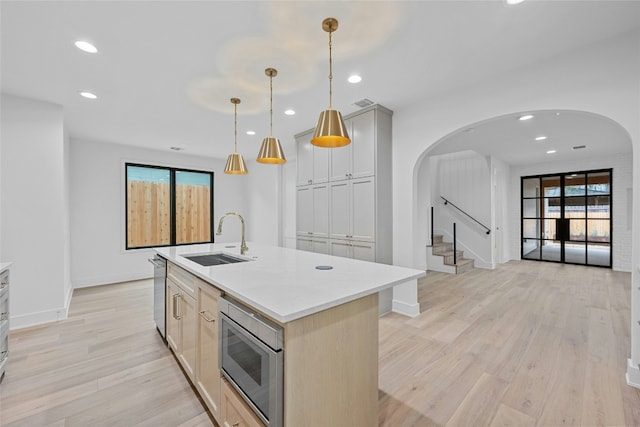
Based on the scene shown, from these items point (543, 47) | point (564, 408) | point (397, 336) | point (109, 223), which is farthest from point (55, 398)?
point (543, 47)

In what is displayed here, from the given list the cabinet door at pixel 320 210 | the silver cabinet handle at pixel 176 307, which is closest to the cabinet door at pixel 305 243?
the cabinet door at pixel 320 210

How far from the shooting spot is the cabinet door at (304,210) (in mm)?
4266

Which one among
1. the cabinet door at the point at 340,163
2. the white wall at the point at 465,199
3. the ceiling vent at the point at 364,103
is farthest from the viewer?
the white wall at the point at 465,199

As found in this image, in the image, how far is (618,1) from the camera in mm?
1777

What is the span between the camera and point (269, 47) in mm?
2232

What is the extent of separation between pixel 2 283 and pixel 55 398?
1.03m

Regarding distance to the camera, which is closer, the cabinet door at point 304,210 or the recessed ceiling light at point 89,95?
the recessed ceiling light at point 89,95

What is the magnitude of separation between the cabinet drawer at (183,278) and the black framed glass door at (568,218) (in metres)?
8.42

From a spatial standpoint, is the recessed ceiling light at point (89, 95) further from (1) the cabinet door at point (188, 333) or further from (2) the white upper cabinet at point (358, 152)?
(2) the white upper cabinet at point (358, 152)

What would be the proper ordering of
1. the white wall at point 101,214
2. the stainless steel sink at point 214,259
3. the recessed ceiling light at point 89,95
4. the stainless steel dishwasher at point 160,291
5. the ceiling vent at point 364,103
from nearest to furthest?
1. the stainless steel sink at point 214,259
2. the stainless steel dishwasher at point 160,291
3. the recessed ceiling light at point 89,95
4. the ceiling vent at point 364,103
5. the white wall at point 101,214

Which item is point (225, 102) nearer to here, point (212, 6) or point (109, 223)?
point (212, 6)

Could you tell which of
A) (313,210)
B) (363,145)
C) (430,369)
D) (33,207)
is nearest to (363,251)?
(313,210)

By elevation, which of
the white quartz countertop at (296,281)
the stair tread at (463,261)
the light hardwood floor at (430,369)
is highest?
the white quartz countertop at (296,281)

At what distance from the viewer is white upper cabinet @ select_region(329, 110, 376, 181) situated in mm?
3473
